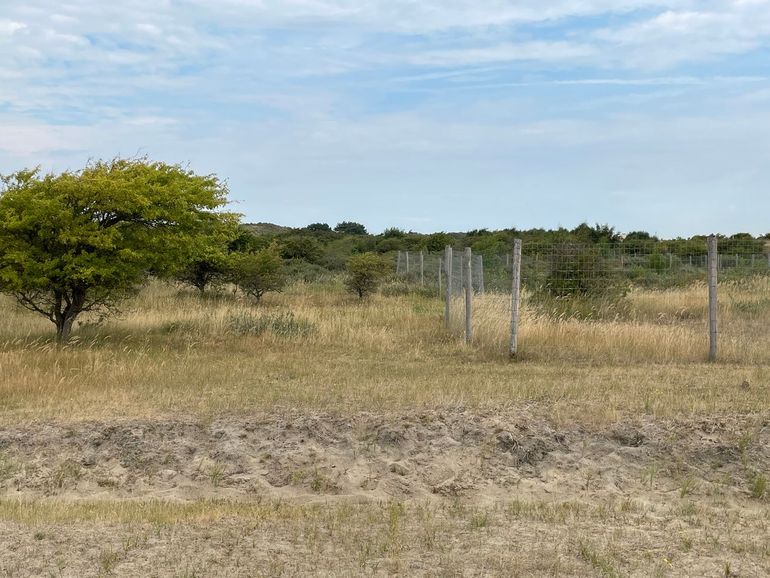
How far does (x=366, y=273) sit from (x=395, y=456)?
17976 millimetres

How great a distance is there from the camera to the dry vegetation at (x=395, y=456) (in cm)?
539

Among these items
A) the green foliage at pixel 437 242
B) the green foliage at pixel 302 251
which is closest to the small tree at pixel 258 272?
the green foliage at pixel 302 251

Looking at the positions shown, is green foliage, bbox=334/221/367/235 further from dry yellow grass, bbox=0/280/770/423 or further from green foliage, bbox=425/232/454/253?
dry yellow grass, bbox=0/280/770/423

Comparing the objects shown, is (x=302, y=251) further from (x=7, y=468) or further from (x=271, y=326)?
(x=7, y=468)

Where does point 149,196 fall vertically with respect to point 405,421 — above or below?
above

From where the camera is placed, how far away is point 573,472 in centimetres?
748

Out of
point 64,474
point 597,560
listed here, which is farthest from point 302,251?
point 597,560

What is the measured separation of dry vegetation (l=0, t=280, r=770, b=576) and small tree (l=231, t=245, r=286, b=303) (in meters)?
9.66

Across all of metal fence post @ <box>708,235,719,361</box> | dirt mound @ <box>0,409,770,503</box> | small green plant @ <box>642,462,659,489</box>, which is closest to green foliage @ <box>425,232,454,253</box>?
metal fence post @ <box>708,235,719,361</box>

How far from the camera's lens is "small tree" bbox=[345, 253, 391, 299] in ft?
84.2

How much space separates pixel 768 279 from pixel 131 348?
13753mm

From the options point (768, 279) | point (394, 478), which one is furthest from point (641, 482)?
point (768, 279)

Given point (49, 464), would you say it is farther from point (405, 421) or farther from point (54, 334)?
point (54, 334)

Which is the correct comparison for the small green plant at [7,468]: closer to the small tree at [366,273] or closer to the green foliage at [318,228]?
the small tree at [366,273]
